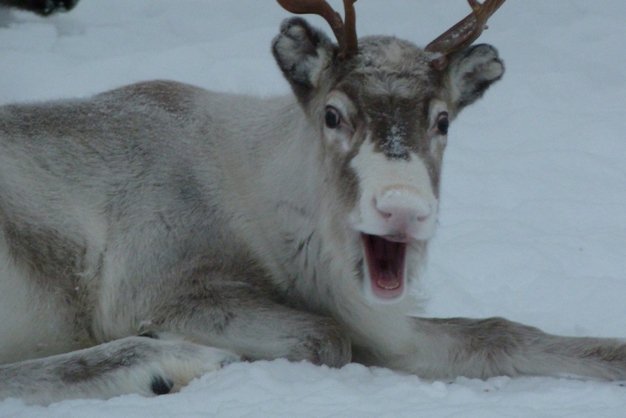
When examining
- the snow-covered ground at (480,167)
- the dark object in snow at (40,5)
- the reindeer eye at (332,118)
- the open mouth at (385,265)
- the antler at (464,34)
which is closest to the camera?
the snow-covered ground at (480,167)

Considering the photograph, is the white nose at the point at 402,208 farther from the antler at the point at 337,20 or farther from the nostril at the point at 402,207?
the antler at the point at 337,20

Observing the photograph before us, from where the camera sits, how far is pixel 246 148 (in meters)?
7.15

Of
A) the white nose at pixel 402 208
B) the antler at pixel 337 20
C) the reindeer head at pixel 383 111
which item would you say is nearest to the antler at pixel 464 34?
the reindeer head at pixel 383 111

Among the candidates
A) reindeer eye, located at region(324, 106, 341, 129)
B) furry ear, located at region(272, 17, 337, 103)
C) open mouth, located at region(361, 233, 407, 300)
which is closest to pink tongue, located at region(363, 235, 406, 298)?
open mouth, located at region(361, 233, 407, 300)

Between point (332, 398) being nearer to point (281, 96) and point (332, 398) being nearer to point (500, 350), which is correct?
point (500, 350)

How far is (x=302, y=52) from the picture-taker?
662 cm

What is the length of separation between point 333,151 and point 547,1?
735cm

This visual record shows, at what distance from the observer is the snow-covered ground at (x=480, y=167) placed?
5.76 m

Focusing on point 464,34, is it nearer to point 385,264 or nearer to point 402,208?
point 385,264

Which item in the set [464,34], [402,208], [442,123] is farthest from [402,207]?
[464,34]

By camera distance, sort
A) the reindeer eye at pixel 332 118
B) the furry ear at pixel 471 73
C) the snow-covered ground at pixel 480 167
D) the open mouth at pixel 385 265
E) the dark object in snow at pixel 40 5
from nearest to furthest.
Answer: the snow-covered ground at pixel 480 167 → the open mouth at pixel 385 265 → the reindeer eye at pixel 332 118 → the furry ear at pixel 471 73 → the dark object in snow at pixel 40 5

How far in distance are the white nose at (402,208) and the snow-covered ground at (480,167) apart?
0.68 m

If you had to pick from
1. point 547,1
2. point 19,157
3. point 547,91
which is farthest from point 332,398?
point 547,1

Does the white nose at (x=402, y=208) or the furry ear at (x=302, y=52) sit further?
the furry ear at (x=302, y=52)
